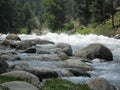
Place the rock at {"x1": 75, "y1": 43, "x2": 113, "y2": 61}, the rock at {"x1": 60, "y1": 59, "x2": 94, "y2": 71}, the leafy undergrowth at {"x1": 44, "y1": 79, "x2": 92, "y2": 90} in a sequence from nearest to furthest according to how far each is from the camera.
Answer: the leafy undergrowth at {"x1": 44, "y1": 79, "x2": 92, "y2": 90} < the rock at {"x1": 60, "y1": 59, "x2": 94, "y2": 71} < the rock at {"x1": 75, "y1": 43, "x2": 113, "y2": 61}

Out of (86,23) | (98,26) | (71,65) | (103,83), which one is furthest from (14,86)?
(86,23)

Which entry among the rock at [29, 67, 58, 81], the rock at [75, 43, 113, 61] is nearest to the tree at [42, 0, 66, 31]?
the rock at [75, 43, 113, 61]

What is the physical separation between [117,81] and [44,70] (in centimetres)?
394

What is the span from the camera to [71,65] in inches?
991

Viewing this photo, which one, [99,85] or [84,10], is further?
[84,10]

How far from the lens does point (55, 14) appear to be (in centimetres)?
9700

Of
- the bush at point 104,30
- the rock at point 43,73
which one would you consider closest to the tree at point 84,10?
the bush at point 104,30

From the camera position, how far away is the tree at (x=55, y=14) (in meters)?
95.2

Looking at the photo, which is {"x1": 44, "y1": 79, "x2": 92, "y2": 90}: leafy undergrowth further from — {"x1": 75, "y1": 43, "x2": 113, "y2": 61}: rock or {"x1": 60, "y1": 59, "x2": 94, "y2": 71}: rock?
{"x1": 75, "y1": 43, "x2": 113, "y2": 61}: rock

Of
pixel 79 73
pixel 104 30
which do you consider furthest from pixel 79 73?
pixel 104 30

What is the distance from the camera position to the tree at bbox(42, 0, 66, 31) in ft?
312

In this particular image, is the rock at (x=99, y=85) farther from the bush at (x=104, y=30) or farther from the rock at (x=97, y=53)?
the bush at (x=104, y=30)

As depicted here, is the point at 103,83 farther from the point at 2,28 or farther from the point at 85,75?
the point at 2,28

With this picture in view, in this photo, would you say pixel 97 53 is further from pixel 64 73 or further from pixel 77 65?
pixel 64 73
